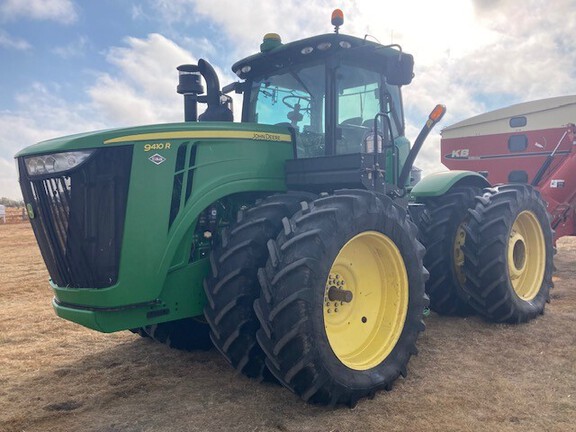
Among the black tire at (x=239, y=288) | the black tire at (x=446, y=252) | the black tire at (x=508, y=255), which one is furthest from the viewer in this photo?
the black tire at (x=446, y=252)

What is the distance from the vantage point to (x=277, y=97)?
490cm

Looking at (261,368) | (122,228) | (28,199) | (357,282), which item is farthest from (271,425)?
(28,199)

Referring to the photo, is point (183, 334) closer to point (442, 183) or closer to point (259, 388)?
point (259, 388)

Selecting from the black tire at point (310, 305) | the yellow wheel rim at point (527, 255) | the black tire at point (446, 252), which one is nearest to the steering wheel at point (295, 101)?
the black tire at point (310, 305)

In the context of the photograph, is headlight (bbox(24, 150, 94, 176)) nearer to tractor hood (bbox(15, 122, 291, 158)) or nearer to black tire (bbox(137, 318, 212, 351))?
tractor hood (bbox(15, 122, 291, 158))

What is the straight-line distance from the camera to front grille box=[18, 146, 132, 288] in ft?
11.0

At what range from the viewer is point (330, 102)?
4.46 metres

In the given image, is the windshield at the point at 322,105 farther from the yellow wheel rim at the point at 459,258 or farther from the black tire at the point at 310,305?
the yellow wheel rim at the point at 459,258

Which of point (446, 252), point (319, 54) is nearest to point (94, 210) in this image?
point (319, 54)

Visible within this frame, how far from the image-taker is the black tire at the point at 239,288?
3.51 meters

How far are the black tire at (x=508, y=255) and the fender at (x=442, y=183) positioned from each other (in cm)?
24

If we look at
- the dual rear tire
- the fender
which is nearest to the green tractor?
the fender

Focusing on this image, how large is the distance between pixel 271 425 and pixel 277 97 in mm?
2984

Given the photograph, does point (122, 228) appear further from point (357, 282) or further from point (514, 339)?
point (514, 339)
